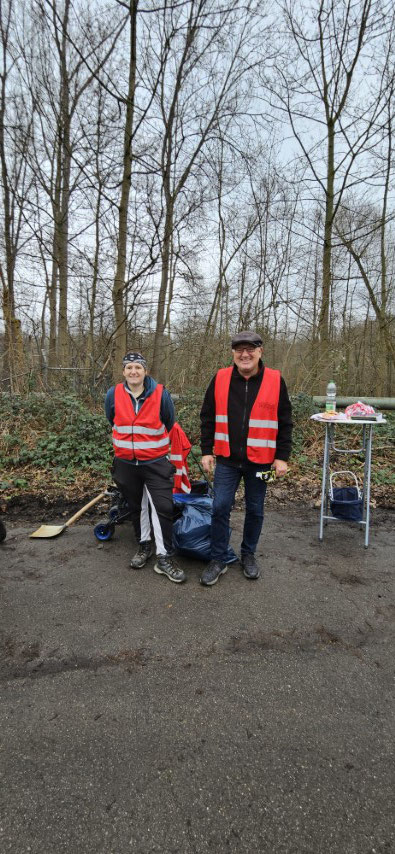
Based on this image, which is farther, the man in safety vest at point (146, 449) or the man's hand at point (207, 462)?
the man in safety vest at point (146, 449)

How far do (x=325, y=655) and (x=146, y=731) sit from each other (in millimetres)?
1149

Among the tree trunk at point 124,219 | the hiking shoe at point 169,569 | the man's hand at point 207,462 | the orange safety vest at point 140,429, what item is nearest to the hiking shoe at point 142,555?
the hiking shoe at point 169,569

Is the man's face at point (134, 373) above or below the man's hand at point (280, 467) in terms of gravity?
above

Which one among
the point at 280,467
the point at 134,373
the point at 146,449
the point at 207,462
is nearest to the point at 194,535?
the point at 207,462

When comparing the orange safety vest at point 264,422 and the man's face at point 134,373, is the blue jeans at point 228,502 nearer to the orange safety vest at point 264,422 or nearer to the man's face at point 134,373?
the orange safety vest at point 264,422

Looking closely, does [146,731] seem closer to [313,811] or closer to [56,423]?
[313,811]

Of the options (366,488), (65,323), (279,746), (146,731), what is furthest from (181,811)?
(65,323)

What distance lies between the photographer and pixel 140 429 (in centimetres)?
337

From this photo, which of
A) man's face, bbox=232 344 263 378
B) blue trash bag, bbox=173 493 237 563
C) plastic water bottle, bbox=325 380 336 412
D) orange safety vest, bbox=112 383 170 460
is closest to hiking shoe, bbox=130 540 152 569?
blue trash bag, bbox=173 493 237 563

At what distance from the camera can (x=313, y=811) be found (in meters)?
1.57

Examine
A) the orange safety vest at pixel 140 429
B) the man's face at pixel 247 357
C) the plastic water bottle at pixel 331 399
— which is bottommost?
the orange safety vest at pixel 140 429

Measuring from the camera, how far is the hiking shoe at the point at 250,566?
3285mm

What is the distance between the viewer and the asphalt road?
1.52m

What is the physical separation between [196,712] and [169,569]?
4.39ft
